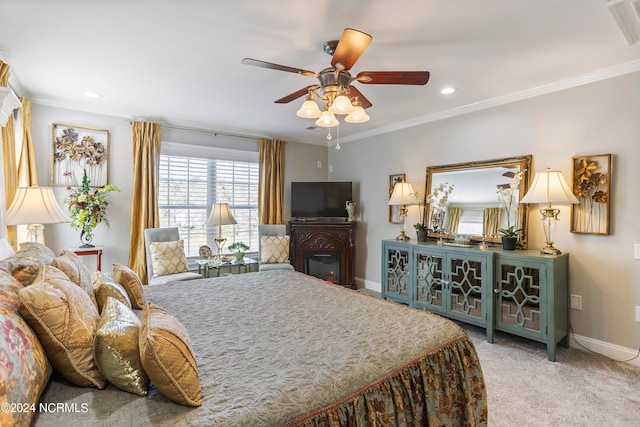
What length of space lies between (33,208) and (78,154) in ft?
6.16

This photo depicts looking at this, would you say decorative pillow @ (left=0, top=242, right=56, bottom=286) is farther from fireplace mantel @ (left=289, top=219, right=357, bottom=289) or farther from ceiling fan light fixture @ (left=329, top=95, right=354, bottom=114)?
fireplace mantel @ (left=289, top=219, right=357, bottom=289)

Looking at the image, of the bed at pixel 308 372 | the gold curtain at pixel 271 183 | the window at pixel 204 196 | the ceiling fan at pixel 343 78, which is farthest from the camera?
the gold curtain at pixel 271 183

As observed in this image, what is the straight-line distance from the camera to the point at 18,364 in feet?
3.07

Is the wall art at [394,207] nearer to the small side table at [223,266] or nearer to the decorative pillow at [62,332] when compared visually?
the small side table at [223,266]

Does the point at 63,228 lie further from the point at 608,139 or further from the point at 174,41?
the point at 608,139

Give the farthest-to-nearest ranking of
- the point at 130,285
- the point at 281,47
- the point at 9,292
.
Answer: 1. the point at 281,47
2. the point at 130,285
3. the point at 9,292

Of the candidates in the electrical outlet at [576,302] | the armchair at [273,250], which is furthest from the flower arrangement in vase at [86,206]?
the electrical outlet at [576,302]

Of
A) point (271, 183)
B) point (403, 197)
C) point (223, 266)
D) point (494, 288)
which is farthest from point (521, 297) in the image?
point (271, 183)

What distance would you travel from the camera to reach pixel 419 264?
4.02 metres

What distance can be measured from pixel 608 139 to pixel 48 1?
4.42 m

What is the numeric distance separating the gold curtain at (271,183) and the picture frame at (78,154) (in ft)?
7.04

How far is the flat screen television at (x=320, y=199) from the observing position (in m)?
5.46

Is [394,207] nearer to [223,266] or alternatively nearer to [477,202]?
[477,202]

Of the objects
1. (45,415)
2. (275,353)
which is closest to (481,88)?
(275,353)
